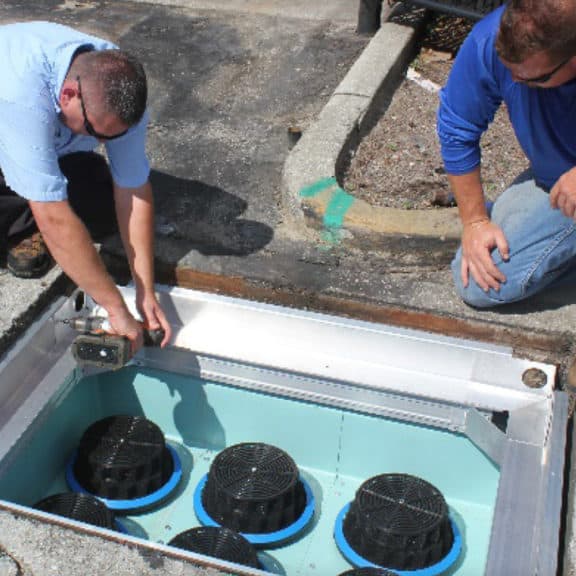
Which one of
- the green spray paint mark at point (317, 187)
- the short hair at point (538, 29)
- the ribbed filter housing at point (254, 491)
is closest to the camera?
the short hair at point (538, 29)

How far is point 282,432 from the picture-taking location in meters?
3.40

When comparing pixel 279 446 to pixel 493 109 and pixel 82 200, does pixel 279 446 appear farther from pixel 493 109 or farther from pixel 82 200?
pixel 493 109

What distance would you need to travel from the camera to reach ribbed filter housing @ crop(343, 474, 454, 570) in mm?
2936

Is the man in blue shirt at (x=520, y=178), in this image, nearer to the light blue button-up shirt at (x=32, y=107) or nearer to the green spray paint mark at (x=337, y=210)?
the green spray paint mark at (x=337, y=210)

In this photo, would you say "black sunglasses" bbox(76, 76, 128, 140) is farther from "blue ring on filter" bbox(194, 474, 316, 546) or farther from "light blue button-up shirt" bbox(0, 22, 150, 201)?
"blue ring on filter" bbox(194, 474, 316, 546)

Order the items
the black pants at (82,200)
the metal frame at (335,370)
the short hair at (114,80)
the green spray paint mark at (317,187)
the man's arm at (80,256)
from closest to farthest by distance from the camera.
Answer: the short hair at (114,80) → the man's arm at (80,256) → the metal frame at (335,370) → the black pants at (82,200) → the green spray paint mark at (317,187)

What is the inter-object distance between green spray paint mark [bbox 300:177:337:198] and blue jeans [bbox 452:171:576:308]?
0.73 metres

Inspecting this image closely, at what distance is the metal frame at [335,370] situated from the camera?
9.69ft

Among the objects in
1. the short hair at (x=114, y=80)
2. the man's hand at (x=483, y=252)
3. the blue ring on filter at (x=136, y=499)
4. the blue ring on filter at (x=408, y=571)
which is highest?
the short hair at (x=114, y=80)

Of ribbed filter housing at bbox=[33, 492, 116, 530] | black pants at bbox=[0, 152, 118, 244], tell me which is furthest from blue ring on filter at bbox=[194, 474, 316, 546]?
black pants at bbox=[0, 152, 118, 244]

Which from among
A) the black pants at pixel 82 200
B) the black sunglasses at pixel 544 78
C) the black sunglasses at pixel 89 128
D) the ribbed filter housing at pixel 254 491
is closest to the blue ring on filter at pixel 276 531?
the ribbed filter housing at pixel 254 491

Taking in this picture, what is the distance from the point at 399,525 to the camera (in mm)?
2957

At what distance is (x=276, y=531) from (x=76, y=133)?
5.13 ft

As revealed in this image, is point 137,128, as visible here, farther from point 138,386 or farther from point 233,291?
point 138,386
